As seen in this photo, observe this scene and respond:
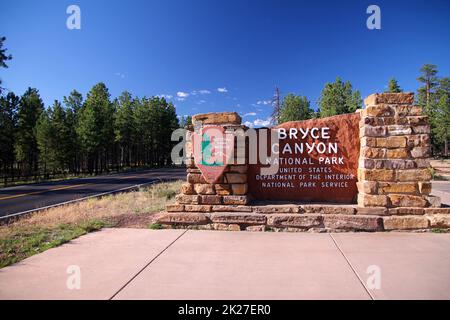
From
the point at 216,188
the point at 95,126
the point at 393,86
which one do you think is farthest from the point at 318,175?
the point at 393,86

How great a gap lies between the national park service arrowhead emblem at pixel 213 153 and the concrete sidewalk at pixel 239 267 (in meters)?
1.44

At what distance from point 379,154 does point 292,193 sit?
2.06m

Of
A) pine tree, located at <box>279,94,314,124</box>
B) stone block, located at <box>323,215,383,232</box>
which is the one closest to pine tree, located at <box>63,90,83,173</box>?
pine tree, located at <box>279,94,314,124</box>

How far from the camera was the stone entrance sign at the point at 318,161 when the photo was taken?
21.0 ft

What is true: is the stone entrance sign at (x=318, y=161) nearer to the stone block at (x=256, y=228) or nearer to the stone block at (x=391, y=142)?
the stone block at (x=391, y=142)

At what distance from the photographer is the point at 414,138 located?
573cm

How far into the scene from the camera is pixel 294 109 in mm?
48688

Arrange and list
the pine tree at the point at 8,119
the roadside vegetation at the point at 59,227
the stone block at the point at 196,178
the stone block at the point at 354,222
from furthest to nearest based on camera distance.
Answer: the pine tree at the point at 8,119 → the stone block at the point at 196,178 → the stone block at the point at 354,222 → the roadside vegetation at the point at 59,227

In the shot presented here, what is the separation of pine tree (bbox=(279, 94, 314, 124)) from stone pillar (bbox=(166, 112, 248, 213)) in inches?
1688

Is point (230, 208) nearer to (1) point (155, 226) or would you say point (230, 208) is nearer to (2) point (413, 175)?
(1) point (155, 226)

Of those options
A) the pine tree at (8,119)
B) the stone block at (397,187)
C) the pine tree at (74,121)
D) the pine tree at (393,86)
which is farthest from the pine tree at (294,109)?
the stone block at (397,187)

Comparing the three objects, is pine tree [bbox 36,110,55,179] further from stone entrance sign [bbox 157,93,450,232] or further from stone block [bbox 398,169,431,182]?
stone block [bbox 398,169,431,182]

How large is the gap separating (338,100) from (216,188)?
44.6 metres

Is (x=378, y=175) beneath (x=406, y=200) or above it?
above
